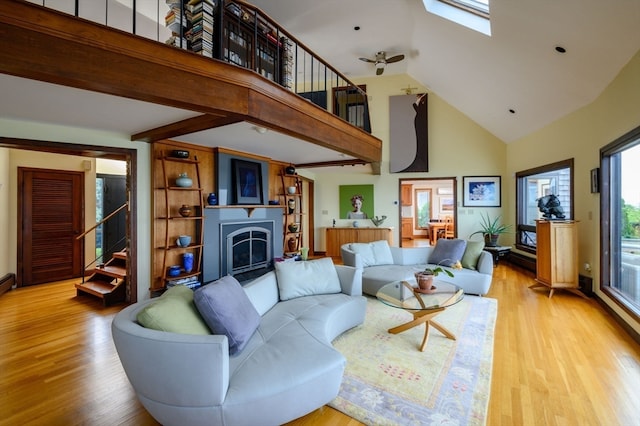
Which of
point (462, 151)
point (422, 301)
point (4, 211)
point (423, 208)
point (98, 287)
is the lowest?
point (98, 287)

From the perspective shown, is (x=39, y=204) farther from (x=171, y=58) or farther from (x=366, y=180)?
(x=366, y=180)

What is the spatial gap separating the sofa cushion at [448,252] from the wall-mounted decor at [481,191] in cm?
324


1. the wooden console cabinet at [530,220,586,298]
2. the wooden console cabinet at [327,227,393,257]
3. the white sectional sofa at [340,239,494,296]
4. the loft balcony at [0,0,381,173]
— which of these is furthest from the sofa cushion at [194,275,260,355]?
the wooden console cabinet at [327,227,393,257]

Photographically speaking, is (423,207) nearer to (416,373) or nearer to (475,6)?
(475,6)

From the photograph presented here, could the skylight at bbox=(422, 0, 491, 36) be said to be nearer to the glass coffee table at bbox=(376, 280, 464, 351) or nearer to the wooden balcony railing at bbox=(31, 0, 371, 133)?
the wooden balcony railing at bbox=(31, 0, 371, 133)

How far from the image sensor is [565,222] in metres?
4.41

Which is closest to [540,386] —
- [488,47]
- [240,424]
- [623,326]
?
[623,326]

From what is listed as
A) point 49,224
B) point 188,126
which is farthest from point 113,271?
point 188,126

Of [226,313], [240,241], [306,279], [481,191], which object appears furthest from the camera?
[481,191]

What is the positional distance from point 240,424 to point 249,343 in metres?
0.54

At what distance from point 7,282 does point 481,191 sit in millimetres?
9415

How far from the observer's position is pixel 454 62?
5.41m

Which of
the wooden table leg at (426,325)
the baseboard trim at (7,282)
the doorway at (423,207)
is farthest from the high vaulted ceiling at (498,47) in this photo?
the baseboard trim at (7,282)

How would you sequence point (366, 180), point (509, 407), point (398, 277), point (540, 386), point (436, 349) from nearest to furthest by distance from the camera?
point (509, 407) → point (540, 386) → point (436, 349) → point (398, 277) → point (366, 180)
